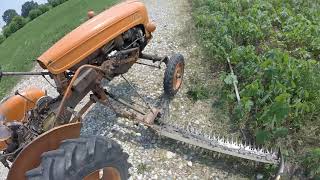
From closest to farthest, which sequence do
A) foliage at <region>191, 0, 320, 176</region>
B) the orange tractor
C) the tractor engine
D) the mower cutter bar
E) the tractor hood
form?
the orange tractor
the tractor hood
the mower cutter bar
the tractor engine
foliage at <region>191, 0, 320, 176</region>

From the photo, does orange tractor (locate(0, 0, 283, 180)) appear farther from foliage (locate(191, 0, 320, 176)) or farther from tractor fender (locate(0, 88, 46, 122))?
foliage (locate(191, 0, 320, 176))

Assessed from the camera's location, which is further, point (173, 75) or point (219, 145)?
point (173, 75)

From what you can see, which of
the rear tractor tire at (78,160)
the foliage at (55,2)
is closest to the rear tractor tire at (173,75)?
the rear tractor tire at (78,160)

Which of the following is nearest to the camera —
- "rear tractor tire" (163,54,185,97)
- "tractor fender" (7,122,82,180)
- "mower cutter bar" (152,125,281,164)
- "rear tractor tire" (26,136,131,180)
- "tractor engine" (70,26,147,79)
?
"rear tractor tire" (26,136,131,180)

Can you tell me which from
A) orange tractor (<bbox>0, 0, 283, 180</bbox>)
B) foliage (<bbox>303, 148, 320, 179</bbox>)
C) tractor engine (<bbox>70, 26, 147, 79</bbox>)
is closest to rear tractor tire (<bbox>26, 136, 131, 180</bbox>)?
orange tractor (<bbox>0, 0, 283, 180</bbox>)

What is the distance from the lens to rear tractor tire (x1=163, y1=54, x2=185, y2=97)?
6.09 metres

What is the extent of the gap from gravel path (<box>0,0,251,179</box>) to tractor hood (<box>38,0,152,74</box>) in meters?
1.23

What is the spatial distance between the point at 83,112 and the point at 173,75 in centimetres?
152

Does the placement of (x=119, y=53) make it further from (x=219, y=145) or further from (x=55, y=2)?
(x=55, y=2)

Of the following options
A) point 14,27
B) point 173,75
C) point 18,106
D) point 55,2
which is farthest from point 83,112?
point 55,2

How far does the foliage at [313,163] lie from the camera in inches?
190

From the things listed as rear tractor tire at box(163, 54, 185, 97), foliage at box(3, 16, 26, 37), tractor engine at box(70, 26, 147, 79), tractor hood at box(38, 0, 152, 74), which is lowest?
foliage at box(3, 16, 26, 37)

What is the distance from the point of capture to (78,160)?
11.5ft

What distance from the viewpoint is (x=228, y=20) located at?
7.61 m
